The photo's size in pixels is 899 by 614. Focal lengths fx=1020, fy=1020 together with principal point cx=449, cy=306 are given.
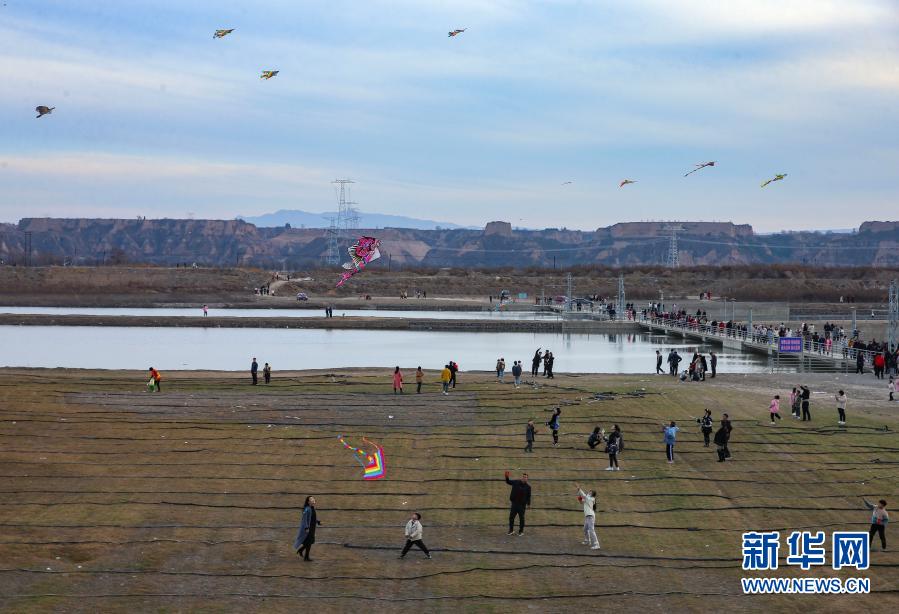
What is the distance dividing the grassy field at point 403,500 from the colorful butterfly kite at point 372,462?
0.27 meters

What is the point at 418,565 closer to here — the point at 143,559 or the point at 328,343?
the point at 143,559

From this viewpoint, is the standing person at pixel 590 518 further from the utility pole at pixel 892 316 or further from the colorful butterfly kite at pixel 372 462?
the utility pole at pixel 892 316

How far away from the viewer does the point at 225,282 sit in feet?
454

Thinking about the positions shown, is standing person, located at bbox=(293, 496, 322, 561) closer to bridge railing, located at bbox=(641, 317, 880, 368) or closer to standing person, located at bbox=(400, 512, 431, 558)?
standing person, located at bbox=(400, 512, 431, 558)

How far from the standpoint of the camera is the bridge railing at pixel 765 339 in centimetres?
4666

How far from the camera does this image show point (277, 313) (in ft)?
340

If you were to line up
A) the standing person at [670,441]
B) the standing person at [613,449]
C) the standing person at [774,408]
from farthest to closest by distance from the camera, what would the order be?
the standing person at [774,408], the standing person at [670,441], the standing person at [613,449]

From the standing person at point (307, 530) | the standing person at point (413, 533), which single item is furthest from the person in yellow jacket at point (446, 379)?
the standing person at point (307, 530)

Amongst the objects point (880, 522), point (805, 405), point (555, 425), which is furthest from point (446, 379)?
point (880, 522)

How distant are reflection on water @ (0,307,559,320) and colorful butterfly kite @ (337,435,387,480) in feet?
231

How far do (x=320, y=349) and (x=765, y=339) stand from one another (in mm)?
27579

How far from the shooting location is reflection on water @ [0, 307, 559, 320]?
98.9 metres

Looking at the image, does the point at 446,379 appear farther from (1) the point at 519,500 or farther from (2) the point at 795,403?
(1) the point at 519,500

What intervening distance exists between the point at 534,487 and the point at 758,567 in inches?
236
